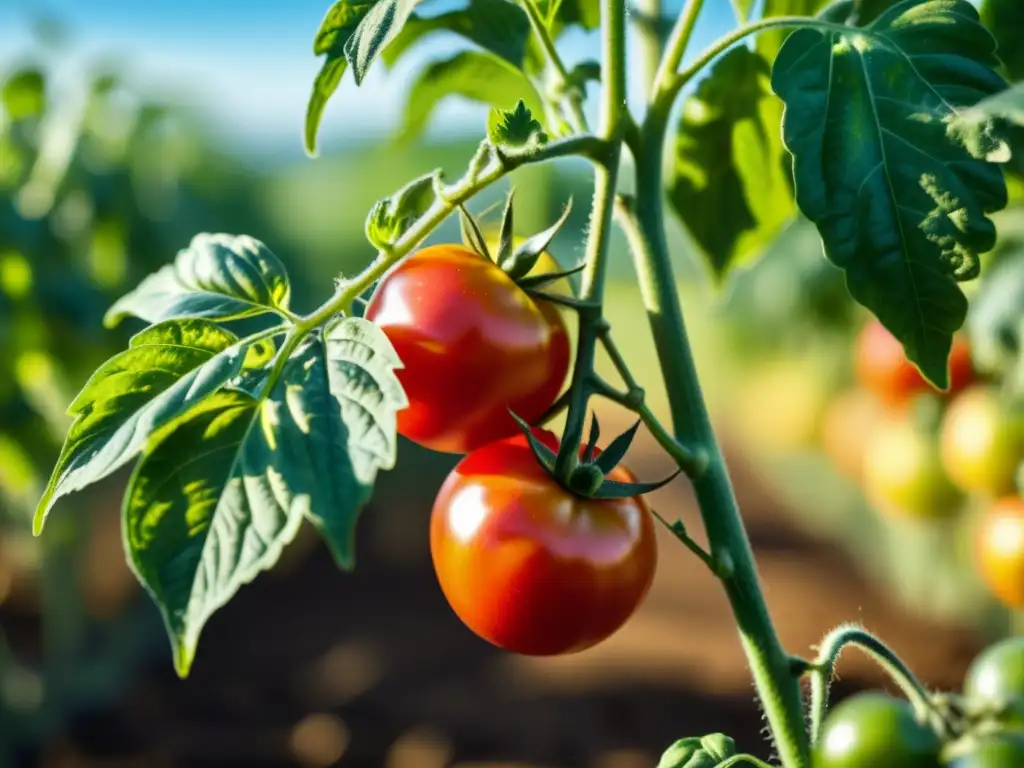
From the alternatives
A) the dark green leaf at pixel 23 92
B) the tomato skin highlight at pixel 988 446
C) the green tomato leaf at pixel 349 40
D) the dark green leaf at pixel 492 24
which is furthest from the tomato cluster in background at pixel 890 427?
the dark green leaf at pixel 23 92

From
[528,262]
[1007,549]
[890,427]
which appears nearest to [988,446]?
[1007,549]

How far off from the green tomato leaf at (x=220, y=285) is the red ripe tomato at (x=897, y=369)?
1.16 m

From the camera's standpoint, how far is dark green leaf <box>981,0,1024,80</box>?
787 millimetres

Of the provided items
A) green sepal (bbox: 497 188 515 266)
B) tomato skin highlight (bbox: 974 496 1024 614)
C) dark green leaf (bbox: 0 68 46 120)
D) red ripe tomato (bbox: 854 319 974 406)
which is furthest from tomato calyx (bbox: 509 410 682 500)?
dark green leaf (bbox: 0 68 46 120)

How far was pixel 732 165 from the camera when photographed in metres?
0.88

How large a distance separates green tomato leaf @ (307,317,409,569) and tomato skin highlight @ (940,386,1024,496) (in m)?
1.12

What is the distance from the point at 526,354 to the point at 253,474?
176 mm

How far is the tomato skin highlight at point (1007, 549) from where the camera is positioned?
1.35 metres

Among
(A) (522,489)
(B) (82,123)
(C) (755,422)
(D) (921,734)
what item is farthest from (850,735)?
Answer: (C) (755,422)

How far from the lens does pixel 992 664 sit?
0.52 meters

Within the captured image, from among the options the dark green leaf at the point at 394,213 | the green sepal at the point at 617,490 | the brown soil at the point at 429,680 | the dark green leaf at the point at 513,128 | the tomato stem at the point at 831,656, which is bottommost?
the brown soil at the point at 429,680

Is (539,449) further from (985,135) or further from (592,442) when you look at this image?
(985,135)

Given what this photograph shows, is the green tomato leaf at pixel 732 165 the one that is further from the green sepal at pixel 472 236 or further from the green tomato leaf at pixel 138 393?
the green tomato leaf at pixel 138 393

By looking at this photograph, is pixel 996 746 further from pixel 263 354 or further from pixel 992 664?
pixel 263 354
